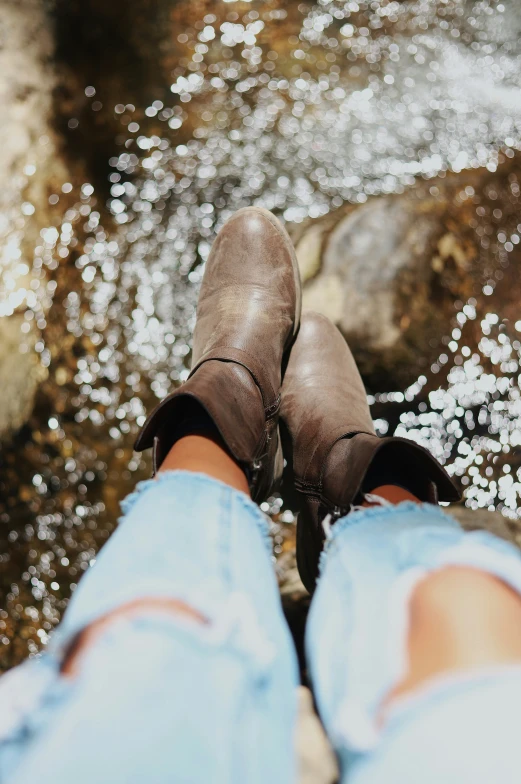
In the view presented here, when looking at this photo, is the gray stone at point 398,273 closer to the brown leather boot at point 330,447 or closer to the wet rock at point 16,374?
the brown leather boot at point 330,447

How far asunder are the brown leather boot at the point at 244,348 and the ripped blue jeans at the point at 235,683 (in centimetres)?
24

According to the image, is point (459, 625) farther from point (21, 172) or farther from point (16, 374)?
point (21, 172)

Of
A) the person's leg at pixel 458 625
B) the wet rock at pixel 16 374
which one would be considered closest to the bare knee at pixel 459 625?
Answer: the person's leg at pixel 458 625

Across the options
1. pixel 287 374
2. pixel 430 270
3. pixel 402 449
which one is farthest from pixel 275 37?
pixel 402 449

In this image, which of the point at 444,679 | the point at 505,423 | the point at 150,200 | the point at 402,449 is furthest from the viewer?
the point at 150,200

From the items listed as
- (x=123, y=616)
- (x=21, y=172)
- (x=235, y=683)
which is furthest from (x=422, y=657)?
(x=21, y=172)

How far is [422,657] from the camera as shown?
18.6 inches

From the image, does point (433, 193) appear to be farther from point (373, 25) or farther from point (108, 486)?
point (108, 486)

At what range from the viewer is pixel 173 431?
35.0 inches

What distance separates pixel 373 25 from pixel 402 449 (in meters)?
1.36

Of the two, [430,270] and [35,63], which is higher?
[35,63]

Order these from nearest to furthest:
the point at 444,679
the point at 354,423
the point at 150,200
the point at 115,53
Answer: the point at 444,679
the point at 354,423
the point at 150,200
the point at 115,53

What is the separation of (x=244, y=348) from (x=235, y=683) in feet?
2.38

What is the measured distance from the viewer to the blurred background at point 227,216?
1272 mm
